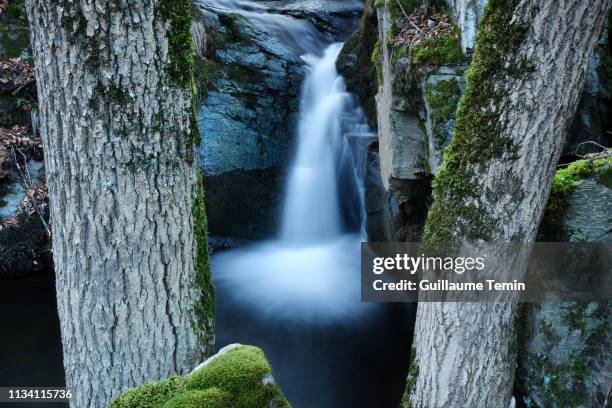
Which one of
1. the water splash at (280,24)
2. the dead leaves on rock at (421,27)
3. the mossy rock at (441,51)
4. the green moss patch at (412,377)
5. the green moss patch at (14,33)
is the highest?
the water splash at (280,24)

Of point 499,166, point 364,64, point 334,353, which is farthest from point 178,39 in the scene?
point 364,64

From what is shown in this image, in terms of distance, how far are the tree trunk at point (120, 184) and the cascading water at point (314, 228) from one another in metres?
4.67

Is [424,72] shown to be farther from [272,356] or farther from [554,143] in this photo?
[272,356]

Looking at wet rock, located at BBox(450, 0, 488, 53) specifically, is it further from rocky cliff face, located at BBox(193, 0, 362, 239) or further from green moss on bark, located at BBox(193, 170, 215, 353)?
rocky cliff face, located at BBox(193, 0, 362, 239)

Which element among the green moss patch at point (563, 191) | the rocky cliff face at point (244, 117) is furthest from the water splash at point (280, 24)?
the green moss patch at point (563, 191)

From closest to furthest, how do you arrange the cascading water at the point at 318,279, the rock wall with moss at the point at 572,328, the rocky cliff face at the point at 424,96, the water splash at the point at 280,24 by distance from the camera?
the rock wall with moss at the point at 572,328, the rocky cliff face at the point at 424,96, the cascading water at the point at 318,279, the water splash at the point at 280,24

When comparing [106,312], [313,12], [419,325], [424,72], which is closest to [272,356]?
[419,325]

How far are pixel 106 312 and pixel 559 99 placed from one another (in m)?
2.87

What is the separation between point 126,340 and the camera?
2.50m

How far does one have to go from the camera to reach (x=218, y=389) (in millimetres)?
2236

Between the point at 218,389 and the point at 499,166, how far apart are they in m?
2.05

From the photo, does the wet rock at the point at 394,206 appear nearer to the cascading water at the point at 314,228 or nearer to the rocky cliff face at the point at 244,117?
the cascading water at the point at 314,228

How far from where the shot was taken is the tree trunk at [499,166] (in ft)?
7.76

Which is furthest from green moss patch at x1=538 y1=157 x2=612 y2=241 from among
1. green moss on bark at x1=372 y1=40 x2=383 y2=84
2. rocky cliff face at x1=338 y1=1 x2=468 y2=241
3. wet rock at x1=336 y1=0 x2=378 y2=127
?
wet rock at x1=336 y1=0 x2=378 y2=127
